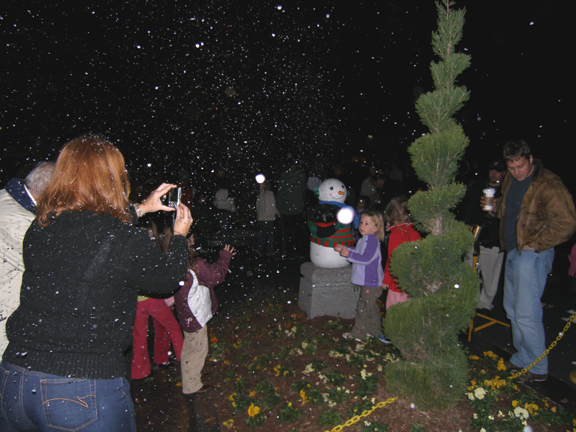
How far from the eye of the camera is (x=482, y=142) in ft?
34.0

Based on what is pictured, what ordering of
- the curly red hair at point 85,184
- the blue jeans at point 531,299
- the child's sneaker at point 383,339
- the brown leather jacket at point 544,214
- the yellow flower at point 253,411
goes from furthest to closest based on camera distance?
the child's sneaker at point 383,339 → the blue jeans at point 531,299 → the brown leather jacket at point 544,214 → the yellow flower at point 253,411 → the curly red hair at point 85,184

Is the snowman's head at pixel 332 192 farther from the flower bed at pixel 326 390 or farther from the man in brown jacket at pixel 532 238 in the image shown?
the man in brown jacket at pixel 532 238

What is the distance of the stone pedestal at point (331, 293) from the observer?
4.74 m

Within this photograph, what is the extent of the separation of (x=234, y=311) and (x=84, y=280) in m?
4.08

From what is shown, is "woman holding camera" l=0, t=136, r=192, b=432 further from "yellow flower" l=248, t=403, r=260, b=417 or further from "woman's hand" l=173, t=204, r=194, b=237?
"yellow flower" l=248, t=403, r=260, b=417

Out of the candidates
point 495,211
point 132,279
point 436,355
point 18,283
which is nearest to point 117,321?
point 132,279

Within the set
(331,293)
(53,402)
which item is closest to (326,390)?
(331,293)

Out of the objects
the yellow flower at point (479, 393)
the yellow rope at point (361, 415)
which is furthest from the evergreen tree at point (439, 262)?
the yellow flower at point (479, 393)

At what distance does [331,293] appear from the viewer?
15.7ft

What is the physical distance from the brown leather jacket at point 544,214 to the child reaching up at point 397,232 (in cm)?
116

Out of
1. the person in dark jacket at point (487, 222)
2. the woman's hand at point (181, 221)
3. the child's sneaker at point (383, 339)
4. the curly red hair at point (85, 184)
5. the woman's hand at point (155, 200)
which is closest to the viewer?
the curly red hair at point (85, 184)

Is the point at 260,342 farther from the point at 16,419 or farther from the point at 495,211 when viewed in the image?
the point at 495,211

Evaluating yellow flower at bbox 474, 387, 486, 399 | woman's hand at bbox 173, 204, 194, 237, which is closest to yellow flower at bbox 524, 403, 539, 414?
yellow flower at bbox 474, 387, 486, 399

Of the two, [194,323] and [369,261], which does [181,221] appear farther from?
[369,261]
